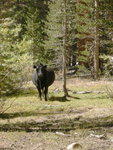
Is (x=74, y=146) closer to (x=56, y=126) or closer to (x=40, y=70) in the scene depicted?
(x=56, y=126)

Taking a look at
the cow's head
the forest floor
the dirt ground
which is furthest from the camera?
the cow's head

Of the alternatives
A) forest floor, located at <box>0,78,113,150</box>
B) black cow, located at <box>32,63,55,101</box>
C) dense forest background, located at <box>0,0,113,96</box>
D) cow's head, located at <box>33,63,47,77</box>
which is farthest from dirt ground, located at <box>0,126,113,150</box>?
black cow, located at <box>32,63,55,101</box>

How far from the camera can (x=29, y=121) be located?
1337 cm

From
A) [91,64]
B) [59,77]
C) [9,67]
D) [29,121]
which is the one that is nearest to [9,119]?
[29,121]

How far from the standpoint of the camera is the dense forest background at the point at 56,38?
13.2m

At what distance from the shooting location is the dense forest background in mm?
13188

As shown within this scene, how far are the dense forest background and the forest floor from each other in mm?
1762

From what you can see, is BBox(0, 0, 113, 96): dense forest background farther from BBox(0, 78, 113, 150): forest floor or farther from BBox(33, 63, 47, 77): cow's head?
BBox(0, 78, 113, 150): forest floor

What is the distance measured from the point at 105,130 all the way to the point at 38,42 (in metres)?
28.1

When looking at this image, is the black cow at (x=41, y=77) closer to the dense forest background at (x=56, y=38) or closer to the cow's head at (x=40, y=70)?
the cow's head at (x=40, y=70)

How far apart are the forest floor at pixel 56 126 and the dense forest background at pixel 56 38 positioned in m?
1.76

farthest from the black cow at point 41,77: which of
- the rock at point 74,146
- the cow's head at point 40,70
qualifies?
the rock at point 74,146

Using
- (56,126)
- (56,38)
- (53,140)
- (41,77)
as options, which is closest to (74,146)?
(53,140)

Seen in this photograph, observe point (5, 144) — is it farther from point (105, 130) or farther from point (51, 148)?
point (105, 130)
